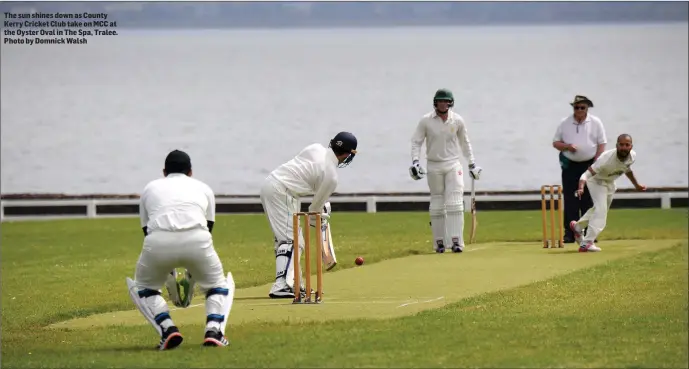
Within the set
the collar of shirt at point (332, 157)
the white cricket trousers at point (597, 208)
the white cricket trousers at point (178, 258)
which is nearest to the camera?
the white cricket trousers at point (178, 258)

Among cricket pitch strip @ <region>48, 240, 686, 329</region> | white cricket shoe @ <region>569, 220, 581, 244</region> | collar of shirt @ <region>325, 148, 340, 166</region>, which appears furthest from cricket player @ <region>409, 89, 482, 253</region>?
collar of shirt @ <region>325, 148, 340, 166</region>

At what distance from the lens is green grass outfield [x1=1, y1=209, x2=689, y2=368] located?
442 inches

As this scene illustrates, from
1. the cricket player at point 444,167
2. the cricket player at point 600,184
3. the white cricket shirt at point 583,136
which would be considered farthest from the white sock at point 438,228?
the white cricket shirt at point 583,136

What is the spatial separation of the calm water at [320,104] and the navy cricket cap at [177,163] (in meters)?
43.1

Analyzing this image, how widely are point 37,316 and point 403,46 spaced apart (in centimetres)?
15928

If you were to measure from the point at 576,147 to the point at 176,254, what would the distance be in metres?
10.8

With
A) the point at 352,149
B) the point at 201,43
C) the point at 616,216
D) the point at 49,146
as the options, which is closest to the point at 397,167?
the point at 49,146

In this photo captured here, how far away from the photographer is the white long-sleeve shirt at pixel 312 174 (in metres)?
15.0

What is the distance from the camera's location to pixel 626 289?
1511 cm

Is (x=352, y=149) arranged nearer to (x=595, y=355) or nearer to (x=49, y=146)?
(x=595, y=355)

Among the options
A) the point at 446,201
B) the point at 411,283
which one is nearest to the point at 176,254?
the point at 411,283

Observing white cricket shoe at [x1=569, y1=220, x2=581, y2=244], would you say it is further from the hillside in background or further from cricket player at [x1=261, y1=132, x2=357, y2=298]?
the hillside in background

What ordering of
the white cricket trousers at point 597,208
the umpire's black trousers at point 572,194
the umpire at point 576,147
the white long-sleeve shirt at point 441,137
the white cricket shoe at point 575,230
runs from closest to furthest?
the white cricket trousers at point 597,208 < the white cricket shoe at point 575,230 < the white long-sleeve shirt at point 441,137 < the umpire at point 576,147 < the umpire's black trousers at point 572,194

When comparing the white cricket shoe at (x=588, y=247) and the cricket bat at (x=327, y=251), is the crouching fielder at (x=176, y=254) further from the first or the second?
the white cricket shoe at (x=588, y=247)
